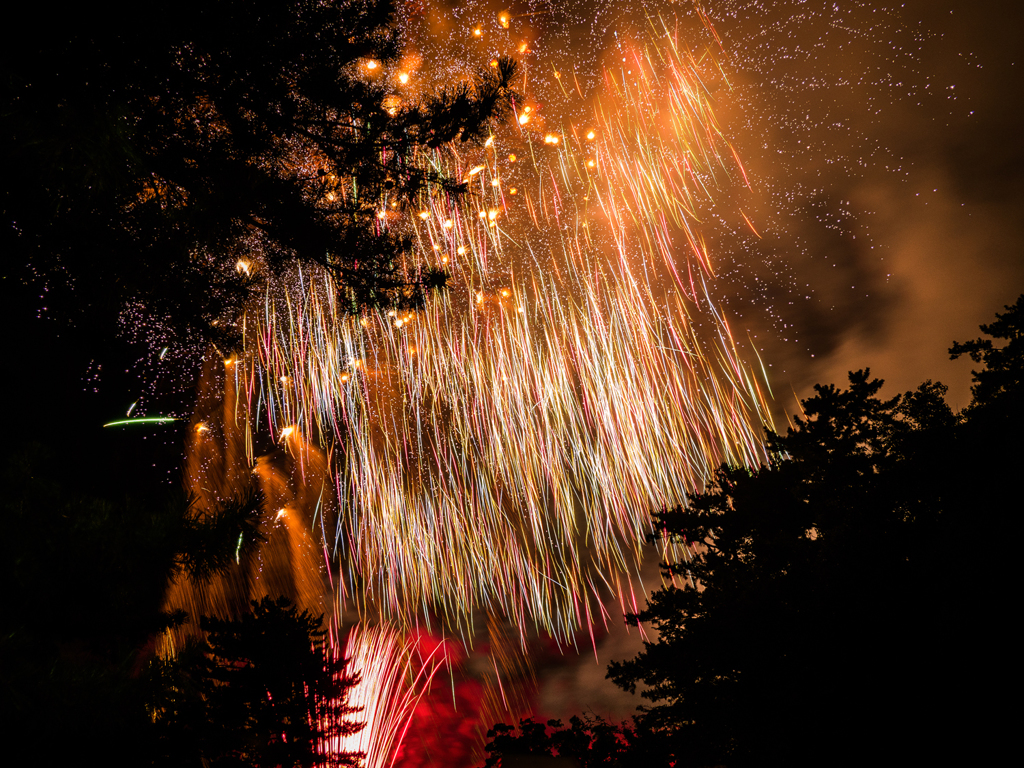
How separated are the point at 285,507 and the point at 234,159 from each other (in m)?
12.1

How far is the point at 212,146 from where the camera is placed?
A: 293 cm

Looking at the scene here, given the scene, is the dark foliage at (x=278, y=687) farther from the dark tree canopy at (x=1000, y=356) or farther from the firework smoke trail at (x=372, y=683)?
the dark tree canopy at (x=1000, y=356)

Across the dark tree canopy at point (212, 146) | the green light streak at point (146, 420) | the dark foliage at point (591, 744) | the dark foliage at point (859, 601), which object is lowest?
the dark foliage at point (591, 744)

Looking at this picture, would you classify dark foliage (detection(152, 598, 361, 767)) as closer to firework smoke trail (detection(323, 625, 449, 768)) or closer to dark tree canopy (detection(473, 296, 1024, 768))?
firework smoke trail (detection(323, 625, 449, 768))

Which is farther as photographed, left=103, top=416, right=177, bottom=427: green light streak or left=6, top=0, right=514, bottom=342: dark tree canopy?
left=103, top=416, right=177, bottom=427: green light streak

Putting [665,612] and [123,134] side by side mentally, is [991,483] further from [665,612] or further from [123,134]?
[123,134]

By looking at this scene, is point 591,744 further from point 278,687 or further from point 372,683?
point 278,687

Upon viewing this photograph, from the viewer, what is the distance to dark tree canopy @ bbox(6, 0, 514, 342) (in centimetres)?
181

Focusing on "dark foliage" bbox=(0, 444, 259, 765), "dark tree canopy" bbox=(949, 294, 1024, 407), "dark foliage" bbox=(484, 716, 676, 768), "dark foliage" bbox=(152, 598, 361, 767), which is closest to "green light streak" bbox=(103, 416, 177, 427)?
"dark foliage" bbox=(0, 444, 259, 765)

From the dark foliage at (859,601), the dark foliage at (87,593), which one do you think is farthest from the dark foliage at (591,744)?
the dark foliage at (87,593)

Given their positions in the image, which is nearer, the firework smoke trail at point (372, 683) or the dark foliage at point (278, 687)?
the dark foliage at point (278, 687)

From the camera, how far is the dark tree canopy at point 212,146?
5.94 feet

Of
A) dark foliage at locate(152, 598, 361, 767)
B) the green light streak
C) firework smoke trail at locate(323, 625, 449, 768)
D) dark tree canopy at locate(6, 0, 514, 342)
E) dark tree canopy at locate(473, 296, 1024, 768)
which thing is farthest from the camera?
firework smoke trail at locate(323, 625, 449, 768)

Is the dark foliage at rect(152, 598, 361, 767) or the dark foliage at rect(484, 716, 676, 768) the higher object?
the dark foliage at rect(152, 598, 361, 767)
